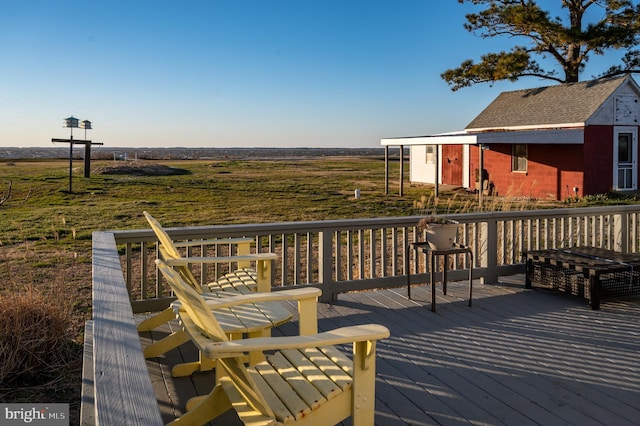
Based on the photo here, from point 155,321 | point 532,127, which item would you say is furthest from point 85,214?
point 532,127

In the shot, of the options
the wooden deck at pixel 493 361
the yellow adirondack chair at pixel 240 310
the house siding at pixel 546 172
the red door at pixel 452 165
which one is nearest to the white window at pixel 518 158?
the house siding at pixel 546 172

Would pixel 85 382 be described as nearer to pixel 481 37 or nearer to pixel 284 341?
pixel 284 341

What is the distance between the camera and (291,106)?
145ft

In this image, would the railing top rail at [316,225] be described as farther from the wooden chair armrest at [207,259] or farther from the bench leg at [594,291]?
the bench leg at [594,291]

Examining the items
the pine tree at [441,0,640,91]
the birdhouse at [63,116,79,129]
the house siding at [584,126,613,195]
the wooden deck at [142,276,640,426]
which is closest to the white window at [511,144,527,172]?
the house siding at [584,126,613,195]

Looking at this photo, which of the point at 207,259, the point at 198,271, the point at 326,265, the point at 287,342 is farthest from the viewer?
the point at 198,271

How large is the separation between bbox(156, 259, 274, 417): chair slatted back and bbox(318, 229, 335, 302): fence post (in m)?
2.82

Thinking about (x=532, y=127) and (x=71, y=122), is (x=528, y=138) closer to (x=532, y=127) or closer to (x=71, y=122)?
(x=532, y=127)

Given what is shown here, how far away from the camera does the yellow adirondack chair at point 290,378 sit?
2.13 meters

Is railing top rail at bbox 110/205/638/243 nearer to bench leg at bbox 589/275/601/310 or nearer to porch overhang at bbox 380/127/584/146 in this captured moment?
bench leg at bbox 589/275/601/310

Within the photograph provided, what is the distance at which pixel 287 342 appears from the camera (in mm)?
2137

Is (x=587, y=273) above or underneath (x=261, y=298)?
underneath

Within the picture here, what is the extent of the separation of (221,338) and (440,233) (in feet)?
10.3

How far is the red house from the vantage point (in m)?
18.0
